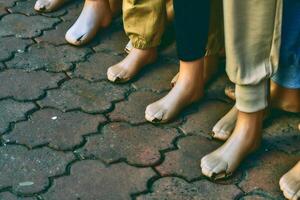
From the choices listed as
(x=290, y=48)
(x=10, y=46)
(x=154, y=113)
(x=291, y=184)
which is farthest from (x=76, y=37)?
(x=291, y=184)

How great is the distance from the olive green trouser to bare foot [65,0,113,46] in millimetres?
360

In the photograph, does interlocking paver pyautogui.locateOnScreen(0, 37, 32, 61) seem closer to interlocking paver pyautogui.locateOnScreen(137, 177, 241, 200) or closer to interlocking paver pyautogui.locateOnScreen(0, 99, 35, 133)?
interlocking paver pyautogui.locateOnScreen(0, 99, 35, 133)

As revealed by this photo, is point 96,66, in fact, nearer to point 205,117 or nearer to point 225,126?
point 205,117

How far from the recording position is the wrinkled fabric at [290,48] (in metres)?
2.47

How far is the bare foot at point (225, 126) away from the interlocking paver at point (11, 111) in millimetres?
786

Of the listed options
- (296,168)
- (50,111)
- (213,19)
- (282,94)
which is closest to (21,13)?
(50,111)

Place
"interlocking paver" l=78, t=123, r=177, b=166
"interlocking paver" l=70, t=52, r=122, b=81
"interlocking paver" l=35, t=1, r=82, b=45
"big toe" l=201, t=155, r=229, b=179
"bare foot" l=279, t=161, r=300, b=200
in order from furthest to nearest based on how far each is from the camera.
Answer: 1. "interlocking paver" l=35, t=1, r=82, b=45
2. "interlocking paver" l=70, t=52, r=122, b=81
3. "interlocking paver" l=78, t=123, r=177, b=166
4. "big toe" l=201, t=155, r=229, b=179
5. "bare foot" l=279, t=161, r=300, b=200

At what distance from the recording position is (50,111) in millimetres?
2744

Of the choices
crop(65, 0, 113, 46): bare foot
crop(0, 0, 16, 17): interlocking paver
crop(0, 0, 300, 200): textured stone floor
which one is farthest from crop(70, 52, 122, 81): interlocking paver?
crop(0, 0, 16, 17): interlocking paver

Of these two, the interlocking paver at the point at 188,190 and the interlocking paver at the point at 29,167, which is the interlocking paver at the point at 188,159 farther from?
the interlocking paver at the point at 29,167

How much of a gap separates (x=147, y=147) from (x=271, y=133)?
499 millimetres

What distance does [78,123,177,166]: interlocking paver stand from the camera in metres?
2.47

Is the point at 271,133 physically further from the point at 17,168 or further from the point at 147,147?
the point at 17,168

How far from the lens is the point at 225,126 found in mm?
2541
